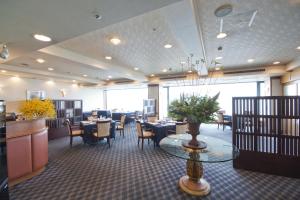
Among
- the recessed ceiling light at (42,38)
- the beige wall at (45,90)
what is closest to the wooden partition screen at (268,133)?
the recessed ceiling light at (42,38)

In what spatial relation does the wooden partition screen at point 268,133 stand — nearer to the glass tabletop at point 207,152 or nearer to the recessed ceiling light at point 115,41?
the glass tabletop at point 207,152

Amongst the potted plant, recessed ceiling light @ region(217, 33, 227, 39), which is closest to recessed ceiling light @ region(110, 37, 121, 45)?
the potted plant

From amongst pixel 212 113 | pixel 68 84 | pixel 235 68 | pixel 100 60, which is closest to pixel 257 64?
pixel 235 68

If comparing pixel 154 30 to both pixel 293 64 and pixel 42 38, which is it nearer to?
pixel 42 38

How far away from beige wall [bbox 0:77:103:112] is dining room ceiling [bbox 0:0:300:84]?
5334mm

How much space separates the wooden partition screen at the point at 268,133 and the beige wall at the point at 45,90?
960 cm

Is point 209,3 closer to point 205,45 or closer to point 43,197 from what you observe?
point 205,45

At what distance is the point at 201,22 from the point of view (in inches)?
110

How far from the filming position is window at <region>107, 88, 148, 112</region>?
12.5m

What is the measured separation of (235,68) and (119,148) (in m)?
5.98

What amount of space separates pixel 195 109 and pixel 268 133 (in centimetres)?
216

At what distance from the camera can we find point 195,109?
8.34 ft

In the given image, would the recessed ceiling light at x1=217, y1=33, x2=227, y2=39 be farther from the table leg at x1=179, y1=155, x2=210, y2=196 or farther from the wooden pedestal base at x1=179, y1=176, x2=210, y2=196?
the wooden pedestal base at x1=179, y1=176, x2=210, y2=196

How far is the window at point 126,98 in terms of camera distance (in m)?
12.5
